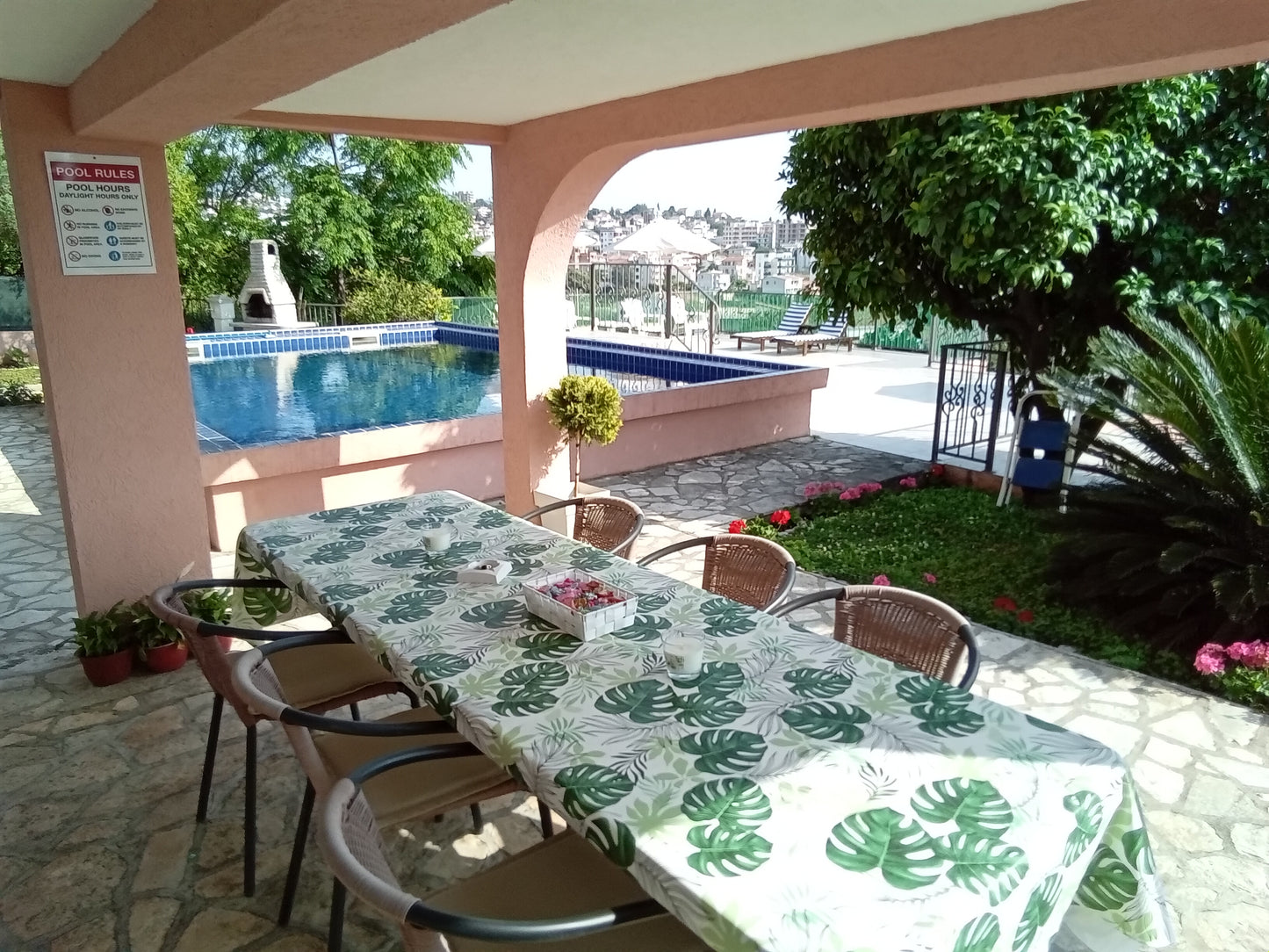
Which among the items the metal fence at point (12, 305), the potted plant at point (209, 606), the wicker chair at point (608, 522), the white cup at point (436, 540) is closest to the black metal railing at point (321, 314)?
the metal fence at point (12, 305)

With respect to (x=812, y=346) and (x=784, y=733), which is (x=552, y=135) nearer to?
(x=784, y=733)

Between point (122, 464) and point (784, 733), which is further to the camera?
point (122, 464)

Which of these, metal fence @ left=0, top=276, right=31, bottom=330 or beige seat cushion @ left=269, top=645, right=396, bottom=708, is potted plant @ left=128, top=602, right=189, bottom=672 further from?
metal fence @ left=0, top=276, right=31, bottom=330

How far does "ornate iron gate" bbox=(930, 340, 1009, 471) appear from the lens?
6.33 meters

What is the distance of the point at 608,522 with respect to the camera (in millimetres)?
3645

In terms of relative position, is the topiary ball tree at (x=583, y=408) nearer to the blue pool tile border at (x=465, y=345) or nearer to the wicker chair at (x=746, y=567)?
the wicker chair at (x=746, y=567)

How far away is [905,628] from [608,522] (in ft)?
4.95

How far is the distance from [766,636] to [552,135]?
3.49m

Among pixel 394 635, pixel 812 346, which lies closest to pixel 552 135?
pixel 394 635

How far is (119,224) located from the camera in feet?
11.9

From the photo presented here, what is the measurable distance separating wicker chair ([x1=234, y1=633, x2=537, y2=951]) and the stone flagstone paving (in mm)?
316

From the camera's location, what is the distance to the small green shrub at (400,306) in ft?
53.4

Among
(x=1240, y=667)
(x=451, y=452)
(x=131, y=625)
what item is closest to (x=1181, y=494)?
(x=1240, y=667)

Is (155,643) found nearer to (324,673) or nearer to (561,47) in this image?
(324,673)
